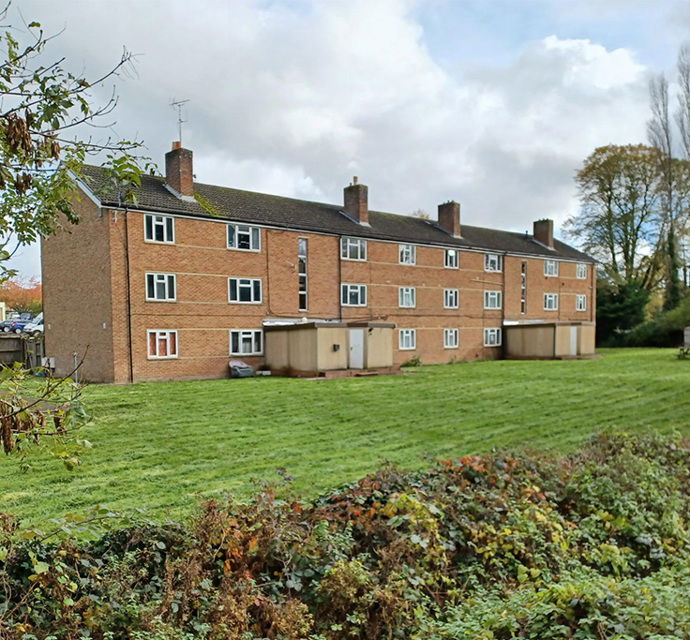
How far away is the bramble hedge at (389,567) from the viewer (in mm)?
4547

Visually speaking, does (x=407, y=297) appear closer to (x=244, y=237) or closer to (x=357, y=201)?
(x=357, y=201)

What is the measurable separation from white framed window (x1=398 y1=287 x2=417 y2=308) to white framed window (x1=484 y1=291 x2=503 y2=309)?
612 cm

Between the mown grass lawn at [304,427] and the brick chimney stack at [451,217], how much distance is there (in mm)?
15819

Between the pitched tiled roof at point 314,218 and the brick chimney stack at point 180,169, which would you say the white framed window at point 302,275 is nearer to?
the pitched tiled roof at point 314,218

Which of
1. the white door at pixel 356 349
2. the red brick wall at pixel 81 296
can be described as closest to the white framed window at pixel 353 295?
the white door at pixel 356 349

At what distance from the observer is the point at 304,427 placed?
1260 cm

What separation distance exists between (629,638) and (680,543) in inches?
139

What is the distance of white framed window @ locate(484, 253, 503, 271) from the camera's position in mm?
36781

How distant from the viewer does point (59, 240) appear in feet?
81.0

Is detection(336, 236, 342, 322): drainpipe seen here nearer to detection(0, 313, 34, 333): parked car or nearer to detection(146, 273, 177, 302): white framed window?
detection(146, 273, 177, 302): white framed window

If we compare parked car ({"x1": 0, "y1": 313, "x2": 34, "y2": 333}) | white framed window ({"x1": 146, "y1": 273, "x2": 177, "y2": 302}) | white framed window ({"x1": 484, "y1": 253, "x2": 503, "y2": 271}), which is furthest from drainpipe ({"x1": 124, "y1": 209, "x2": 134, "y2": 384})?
white framed window ({"x1": 484, "y1": 253, "x2": 503, "y2": 271})

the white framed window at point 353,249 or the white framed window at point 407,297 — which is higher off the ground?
the white framed window at point 353,249

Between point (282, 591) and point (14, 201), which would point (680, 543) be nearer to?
point (282, 591)

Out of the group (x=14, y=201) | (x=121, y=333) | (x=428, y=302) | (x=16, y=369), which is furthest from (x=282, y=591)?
(x=428, y=302)
